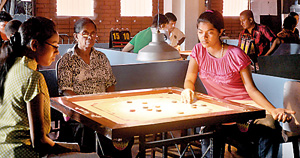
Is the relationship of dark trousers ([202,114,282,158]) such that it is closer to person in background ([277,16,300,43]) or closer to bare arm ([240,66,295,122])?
bare arm ([240,66,295,122])

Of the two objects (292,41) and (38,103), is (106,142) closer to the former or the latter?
(38,103)

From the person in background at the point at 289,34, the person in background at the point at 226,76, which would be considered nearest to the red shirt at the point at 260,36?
the person in background at the point at 289,34

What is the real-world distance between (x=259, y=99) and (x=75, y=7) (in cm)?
881

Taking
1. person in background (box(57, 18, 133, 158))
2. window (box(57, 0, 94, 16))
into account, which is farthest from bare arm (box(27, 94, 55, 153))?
window (box(57, 0, 94, 16))

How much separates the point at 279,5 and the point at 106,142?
10.2 m

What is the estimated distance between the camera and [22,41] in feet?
7.09

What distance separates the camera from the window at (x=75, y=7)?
11.1 m

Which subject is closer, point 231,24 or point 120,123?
point 120,123

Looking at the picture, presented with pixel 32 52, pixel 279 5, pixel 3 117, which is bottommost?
pixel 3 117

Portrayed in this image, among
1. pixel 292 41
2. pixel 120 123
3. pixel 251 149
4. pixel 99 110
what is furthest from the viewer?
pixel 292 41

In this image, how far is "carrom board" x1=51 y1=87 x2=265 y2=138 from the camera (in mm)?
2324

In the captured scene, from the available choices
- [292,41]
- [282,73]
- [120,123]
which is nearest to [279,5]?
[292,41]

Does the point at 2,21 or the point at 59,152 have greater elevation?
the point at 2,21

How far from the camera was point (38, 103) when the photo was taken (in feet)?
6.63
